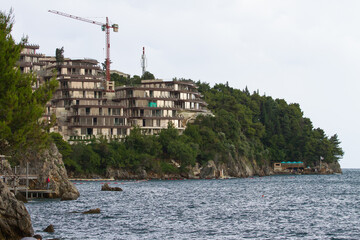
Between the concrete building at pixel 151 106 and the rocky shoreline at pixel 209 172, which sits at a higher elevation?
the concrete building at pixel 151 106

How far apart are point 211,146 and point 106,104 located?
30.1 meters

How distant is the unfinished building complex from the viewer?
5482 inches

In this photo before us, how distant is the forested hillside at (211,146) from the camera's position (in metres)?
126

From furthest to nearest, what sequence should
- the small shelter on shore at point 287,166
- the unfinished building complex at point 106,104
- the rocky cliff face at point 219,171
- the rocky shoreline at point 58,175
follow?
the small shelter on shore at point 287,166
the unfinished building complex at point 106,104
the rocky cliff face at point 219,171
the rocky shoreline at point 58,175

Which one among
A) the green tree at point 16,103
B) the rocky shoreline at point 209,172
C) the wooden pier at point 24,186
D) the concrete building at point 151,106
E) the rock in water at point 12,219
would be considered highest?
the concrete building at point 151,106

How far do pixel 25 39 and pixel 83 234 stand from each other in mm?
Answer: 16283

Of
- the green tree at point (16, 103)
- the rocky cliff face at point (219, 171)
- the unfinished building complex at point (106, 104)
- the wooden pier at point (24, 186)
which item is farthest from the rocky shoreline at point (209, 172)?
the green tree at point (16, 103)

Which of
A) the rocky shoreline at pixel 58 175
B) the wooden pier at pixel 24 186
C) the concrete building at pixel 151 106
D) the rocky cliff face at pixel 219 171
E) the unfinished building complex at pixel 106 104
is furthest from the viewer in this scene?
the concrete building at pixel 151 106

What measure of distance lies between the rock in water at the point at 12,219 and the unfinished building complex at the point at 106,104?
Answer: 95.4 meters

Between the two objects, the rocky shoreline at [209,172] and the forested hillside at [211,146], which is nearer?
the forested hillside at [211,146]

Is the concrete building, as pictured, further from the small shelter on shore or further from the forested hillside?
the small shelter on shore

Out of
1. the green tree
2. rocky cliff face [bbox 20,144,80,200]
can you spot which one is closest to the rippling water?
rocky cliff face [bbox 20,144,80,200]

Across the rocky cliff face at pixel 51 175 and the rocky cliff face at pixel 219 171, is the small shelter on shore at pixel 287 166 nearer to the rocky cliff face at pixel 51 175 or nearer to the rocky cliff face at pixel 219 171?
the rocky cliff face at pixel 219 171

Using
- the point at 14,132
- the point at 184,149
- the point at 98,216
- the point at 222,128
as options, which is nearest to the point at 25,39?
the point at 14,132
